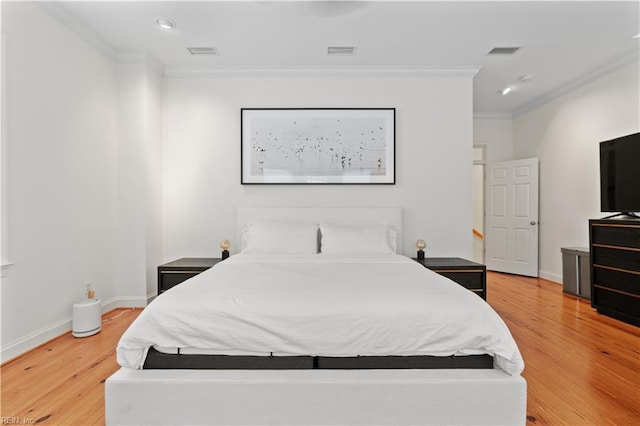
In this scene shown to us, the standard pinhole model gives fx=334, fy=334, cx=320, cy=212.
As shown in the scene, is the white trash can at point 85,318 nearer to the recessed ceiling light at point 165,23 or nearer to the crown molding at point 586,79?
the recessed ceiling light at point 165,23

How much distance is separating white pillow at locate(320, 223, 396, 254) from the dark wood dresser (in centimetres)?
211

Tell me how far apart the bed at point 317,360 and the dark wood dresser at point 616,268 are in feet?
7.89

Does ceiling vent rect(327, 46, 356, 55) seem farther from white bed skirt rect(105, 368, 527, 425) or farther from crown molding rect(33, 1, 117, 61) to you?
white bed skirt rect(105, 368, 527, 425)

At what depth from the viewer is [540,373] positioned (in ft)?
7.12

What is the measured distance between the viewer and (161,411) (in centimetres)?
155

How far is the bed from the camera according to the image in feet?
5.08

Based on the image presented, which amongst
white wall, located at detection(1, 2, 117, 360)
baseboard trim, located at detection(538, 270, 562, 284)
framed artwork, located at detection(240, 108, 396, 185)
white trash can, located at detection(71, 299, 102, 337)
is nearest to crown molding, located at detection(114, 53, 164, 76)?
white wall, located at detection(1, 2, 117, 360)

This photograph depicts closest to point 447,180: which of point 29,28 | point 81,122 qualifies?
point 81,122

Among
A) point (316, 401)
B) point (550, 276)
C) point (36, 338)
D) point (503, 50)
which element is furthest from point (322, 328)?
point (550, 276)

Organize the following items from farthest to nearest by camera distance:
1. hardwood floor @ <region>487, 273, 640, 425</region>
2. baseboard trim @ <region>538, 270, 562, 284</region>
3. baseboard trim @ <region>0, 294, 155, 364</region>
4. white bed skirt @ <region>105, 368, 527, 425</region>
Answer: baseboard trim @ <region>538, 270, 562, 284</region> → baseboard trim @ <region>0, 294, 155, 364</region> → hardwood floor @ <region>487, 273, 640, 425</region> → white bed skirt @ <region>105, 368, 527, 425</region>

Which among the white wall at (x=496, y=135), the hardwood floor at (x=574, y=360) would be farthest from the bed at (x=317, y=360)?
the white wall at (x=496, y=135)

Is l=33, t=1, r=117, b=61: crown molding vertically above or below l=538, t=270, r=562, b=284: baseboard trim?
above

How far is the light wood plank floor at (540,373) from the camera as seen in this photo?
175cm

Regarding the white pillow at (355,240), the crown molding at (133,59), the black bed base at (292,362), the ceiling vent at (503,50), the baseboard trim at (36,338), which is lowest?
the baseboard trim at (36,338)
